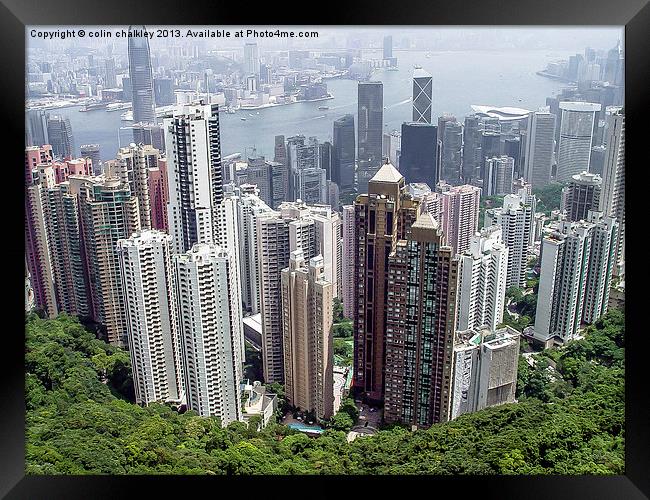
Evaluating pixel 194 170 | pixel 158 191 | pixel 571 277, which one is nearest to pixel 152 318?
pixel 158 191

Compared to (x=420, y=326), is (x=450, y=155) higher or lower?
higher

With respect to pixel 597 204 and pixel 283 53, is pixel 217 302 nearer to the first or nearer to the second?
pixel 283 53

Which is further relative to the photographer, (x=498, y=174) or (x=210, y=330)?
(x=498, y=174)

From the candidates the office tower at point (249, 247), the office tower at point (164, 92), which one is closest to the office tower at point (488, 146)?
the office tower at point (249, 247)

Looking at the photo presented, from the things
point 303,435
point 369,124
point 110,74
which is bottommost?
point 303,435

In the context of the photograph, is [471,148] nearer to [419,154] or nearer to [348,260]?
[419,154]

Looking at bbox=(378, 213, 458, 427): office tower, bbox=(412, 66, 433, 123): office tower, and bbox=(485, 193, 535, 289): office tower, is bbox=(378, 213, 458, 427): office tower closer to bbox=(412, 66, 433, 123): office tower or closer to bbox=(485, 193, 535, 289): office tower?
bbox=(485, 193, 535, 289): office tower
